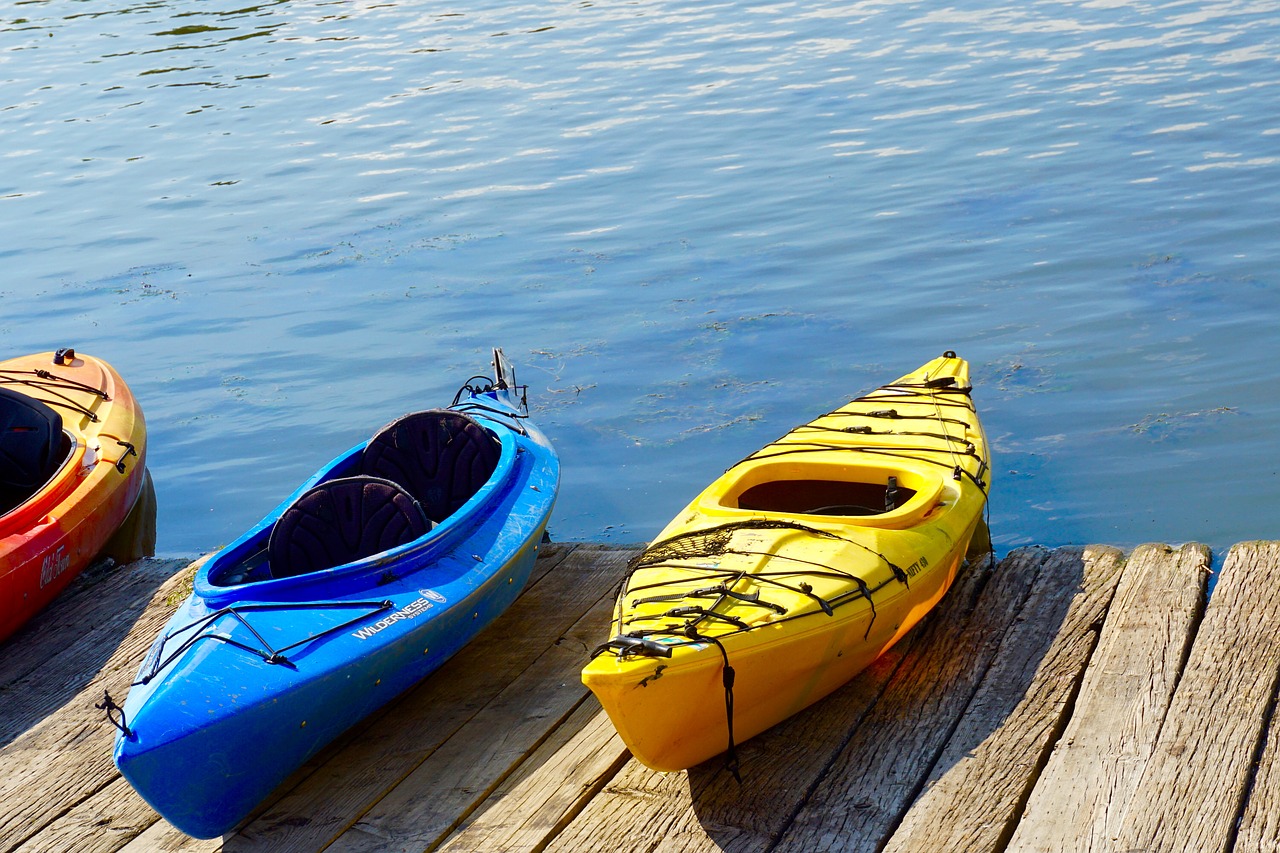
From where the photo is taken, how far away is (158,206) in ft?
45.4

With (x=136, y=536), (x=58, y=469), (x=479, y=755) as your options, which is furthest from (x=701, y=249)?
(x=479, y=755)

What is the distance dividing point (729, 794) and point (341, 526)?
1.93 m

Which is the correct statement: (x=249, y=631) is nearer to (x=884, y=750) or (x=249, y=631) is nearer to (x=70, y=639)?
(x=70, y=639)

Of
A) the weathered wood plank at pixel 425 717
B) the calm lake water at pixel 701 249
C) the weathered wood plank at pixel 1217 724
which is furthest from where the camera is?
the calm lake water at pixel 701 249

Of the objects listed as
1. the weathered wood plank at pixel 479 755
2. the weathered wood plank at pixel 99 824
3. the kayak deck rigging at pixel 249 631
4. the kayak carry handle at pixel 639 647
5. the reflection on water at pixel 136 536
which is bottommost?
the reflection on water at pixel 136 536

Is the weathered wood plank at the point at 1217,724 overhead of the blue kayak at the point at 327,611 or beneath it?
beneath

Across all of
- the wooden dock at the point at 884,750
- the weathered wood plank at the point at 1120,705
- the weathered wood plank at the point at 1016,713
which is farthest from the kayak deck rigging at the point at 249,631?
→ the weathered wood plank at the point at 1120,705

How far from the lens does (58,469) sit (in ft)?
20.9

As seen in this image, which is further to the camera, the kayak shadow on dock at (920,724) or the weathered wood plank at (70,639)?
the weathered wood plank at (70,639)

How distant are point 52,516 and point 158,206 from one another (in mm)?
8781

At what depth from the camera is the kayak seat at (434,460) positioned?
18.4ft

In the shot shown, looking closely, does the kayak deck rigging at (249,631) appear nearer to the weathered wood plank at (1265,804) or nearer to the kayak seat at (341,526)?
the kayak seat at (341,526)

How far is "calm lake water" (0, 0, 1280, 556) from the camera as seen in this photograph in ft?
25.2

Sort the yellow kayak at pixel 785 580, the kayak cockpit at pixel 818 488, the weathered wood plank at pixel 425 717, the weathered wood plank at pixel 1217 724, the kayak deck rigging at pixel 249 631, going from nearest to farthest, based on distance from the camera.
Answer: the weathered wood plank at pixel 1217 724 → the yellow kayak at pixel 785 580 → the weathered wood plank at pixel 425 717 → the kayak deck rigging at pixel 249 631 → the kayak cockpit at pixel 818 488
